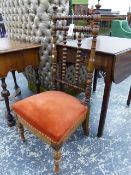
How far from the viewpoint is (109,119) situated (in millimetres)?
1886

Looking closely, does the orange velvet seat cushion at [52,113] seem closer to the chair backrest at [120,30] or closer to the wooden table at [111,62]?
the wooden table at [111,62]

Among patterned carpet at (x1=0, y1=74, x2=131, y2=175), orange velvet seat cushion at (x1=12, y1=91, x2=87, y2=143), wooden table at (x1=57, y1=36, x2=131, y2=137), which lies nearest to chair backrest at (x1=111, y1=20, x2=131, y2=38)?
patterned carpet at (x1=0, y1=74, x2=131, y2=175)

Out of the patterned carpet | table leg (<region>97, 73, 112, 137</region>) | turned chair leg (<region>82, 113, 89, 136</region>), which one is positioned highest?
table leg (<region>97, 73, 112, 137</region>)

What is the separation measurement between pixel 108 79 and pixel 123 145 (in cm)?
63

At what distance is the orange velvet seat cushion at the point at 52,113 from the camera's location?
111 centimetres

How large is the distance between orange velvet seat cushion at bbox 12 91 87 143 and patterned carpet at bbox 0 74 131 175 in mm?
368

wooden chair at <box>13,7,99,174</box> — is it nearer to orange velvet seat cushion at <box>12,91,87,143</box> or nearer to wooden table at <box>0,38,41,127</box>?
orange velvet seat cushion at <box>12,91,87,143</box>

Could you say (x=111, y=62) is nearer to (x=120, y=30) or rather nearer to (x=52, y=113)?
(x=52, y=113)

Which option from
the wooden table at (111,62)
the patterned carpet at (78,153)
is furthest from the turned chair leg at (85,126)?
the wooden table at (111,62)

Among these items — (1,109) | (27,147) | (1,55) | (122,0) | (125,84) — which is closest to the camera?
(1,55)

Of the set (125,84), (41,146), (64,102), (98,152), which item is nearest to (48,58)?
(64,102)

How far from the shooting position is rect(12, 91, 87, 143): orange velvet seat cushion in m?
1.11

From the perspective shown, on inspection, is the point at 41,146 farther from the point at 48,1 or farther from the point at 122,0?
the point at 122,0

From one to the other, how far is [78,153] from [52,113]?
20.0 inches
